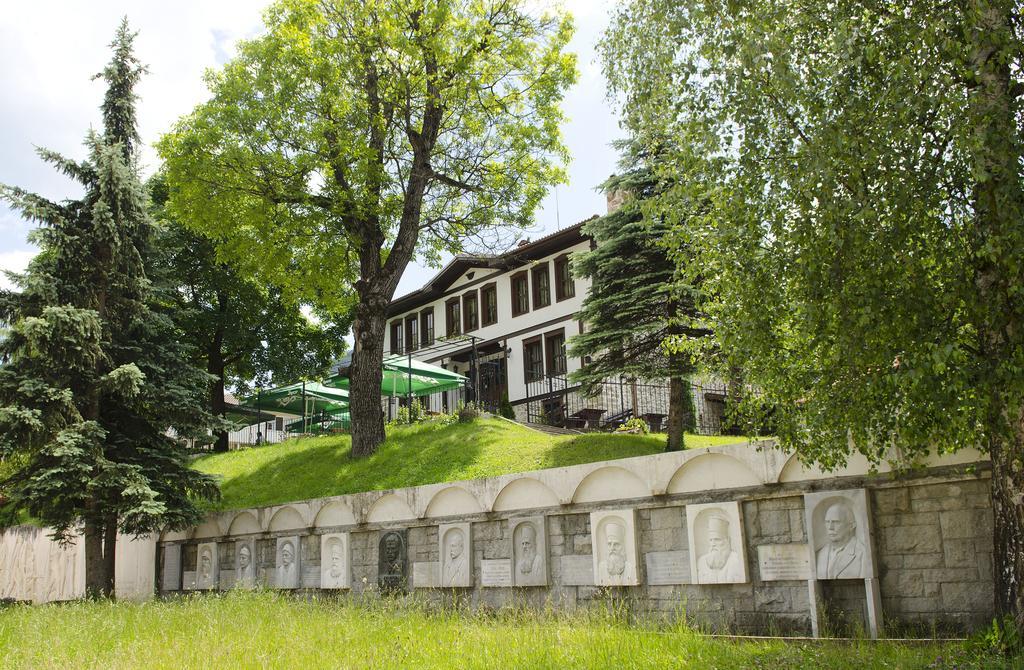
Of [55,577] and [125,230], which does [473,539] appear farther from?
[55,577]

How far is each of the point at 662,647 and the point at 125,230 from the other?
12.7 m

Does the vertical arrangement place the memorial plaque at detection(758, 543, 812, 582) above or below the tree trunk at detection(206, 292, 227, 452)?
below

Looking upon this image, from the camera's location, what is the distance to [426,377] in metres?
23.7

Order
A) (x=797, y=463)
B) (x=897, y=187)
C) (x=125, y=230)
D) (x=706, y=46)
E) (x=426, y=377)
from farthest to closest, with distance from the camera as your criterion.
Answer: (x=426, y=377) < (x=125, y=230) < (x=797, y=463) < (x=706, y=46) < (x=897, y=187)

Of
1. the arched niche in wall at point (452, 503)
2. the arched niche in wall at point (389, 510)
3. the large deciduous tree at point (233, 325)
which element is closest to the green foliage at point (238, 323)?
the large deciduous tree at point (233, 325)

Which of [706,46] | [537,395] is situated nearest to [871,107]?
[706,46]

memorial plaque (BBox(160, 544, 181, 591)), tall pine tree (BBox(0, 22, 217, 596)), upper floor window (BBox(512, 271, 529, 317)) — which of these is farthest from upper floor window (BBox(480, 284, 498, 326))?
memorial plaque (BBox(160, 544, 181, 591))

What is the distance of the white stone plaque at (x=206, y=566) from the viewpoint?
15.5 metres

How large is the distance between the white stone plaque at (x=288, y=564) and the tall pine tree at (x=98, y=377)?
2.06 metres

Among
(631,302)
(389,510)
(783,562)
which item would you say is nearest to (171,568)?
(389,510)

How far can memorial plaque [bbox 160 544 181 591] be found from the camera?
16203mm

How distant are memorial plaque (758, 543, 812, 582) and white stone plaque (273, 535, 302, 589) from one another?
26.9ft

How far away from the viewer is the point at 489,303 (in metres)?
32.3

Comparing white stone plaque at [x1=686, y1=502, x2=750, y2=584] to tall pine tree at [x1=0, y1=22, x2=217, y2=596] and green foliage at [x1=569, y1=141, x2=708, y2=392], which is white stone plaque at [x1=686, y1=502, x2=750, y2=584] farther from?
tall pine tree at [x1=0, y1=22, x2=217, y2=596]
